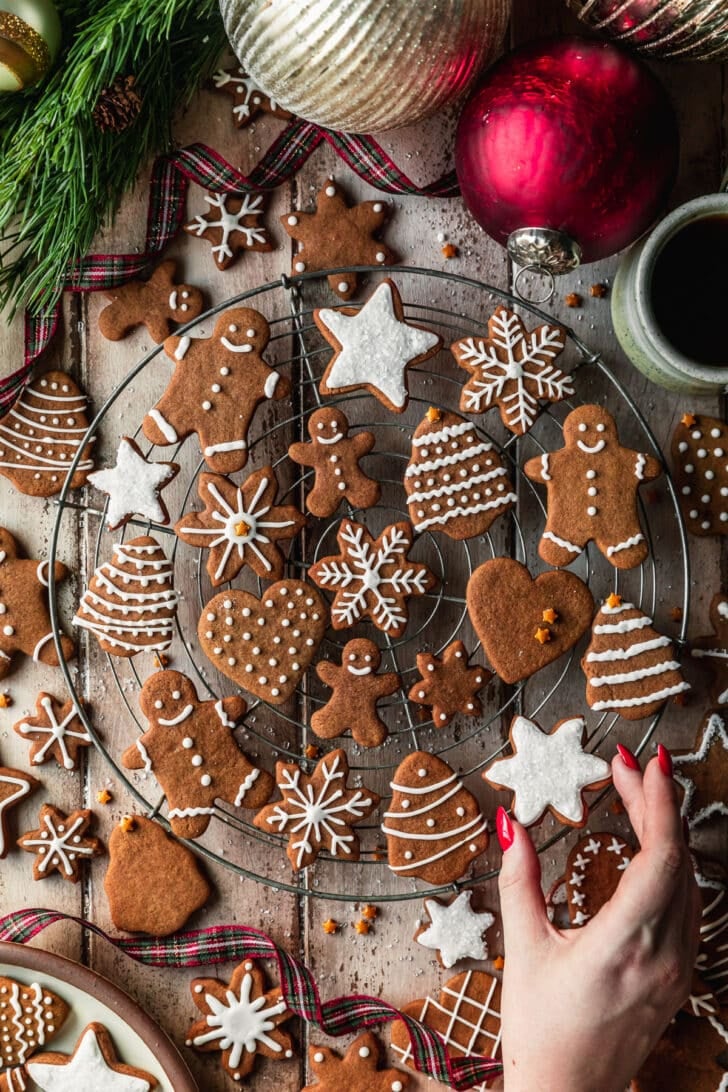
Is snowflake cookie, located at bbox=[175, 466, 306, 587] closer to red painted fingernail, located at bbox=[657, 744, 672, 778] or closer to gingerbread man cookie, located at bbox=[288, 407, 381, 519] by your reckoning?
gingerbread man cookie, located at bbox=[288, 407, 381, 519]

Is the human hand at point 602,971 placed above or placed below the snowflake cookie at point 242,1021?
above

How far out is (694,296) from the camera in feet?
3.62

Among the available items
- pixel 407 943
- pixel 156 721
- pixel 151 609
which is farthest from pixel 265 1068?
pixel 151 609

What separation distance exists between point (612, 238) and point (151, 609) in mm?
633

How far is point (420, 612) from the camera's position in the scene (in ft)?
3.93

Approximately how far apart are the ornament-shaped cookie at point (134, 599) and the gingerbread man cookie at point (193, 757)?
0.18 ft

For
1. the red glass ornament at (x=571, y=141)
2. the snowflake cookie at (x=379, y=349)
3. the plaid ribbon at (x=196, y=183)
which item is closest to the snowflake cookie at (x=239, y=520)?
the snowflake cookie at (x=379, y=349)

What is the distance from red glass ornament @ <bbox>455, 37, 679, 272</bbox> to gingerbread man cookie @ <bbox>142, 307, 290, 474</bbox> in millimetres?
312

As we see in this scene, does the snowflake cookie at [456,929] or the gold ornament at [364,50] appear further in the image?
the snowflake cookie at [456,929]

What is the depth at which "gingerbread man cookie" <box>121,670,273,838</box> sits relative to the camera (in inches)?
44.6

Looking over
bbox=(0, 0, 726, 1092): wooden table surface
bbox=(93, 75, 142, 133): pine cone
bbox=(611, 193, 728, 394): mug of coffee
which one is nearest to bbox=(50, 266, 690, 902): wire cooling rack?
bbox=(0, 0, 726, 1092): wooden table surface

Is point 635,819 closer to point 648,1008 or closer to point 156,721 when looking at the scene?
point 648,1008

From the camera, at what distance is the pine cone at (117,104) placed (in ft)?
3.54

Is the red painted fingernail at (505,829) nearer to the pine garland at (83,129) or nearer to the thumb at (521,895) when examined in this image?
the thumb at (521,895)
